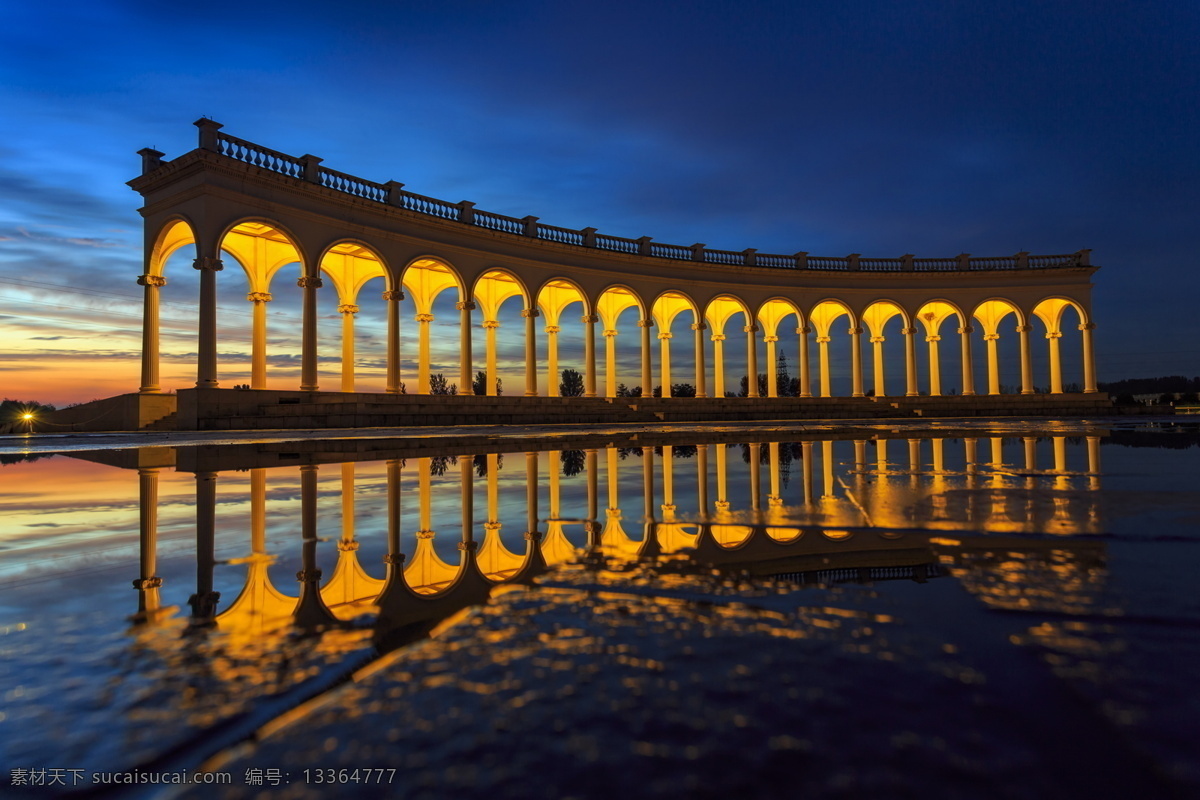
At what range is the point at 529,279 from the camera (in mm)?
32688

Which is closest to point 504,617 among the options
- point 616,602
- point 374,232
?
point 616,602

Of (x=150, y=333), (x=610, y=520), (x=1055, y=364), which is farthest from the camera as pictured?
(x=1055, y=364)

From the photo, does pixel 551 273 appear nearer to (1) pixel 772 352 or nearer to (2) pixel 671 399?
(2) pixel 671 399

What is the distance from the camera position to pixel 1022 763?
1.26 metres

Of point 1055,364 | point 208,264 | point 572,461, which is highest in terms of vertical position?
point 208,264


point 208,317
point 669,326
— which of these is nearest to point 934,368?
point 669,326

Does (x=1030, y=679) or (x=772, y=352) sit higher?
(x=772, y=352)

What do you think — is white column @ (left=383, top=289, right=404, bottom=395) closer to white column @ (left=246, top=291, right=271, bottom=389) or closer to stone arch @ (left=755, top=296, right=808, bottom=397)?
white column @ (left=246, top=291, right=271, bottom=389)

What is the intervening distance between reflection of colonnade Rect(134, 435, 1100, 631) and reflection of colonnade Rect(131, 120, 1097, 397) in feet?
58.5

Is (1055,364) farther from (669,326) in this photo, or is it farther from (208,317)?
(208,317)

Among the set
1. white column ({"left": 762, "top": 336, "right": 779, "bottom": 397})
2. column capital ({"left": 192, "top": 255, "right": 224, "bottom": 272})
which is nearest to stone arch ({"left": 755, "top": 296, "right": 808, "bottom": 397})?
white column ({"left": 762, "top": 336, "right": 779, "bottom": 397})

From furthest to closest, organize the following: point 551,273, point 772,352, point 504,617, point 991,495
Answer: point 772,352, point 551,273, point 991,495, point 504,617

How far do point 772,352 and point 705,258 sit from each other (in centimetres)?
898

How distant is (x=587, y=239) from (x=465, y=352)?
10244 mm
